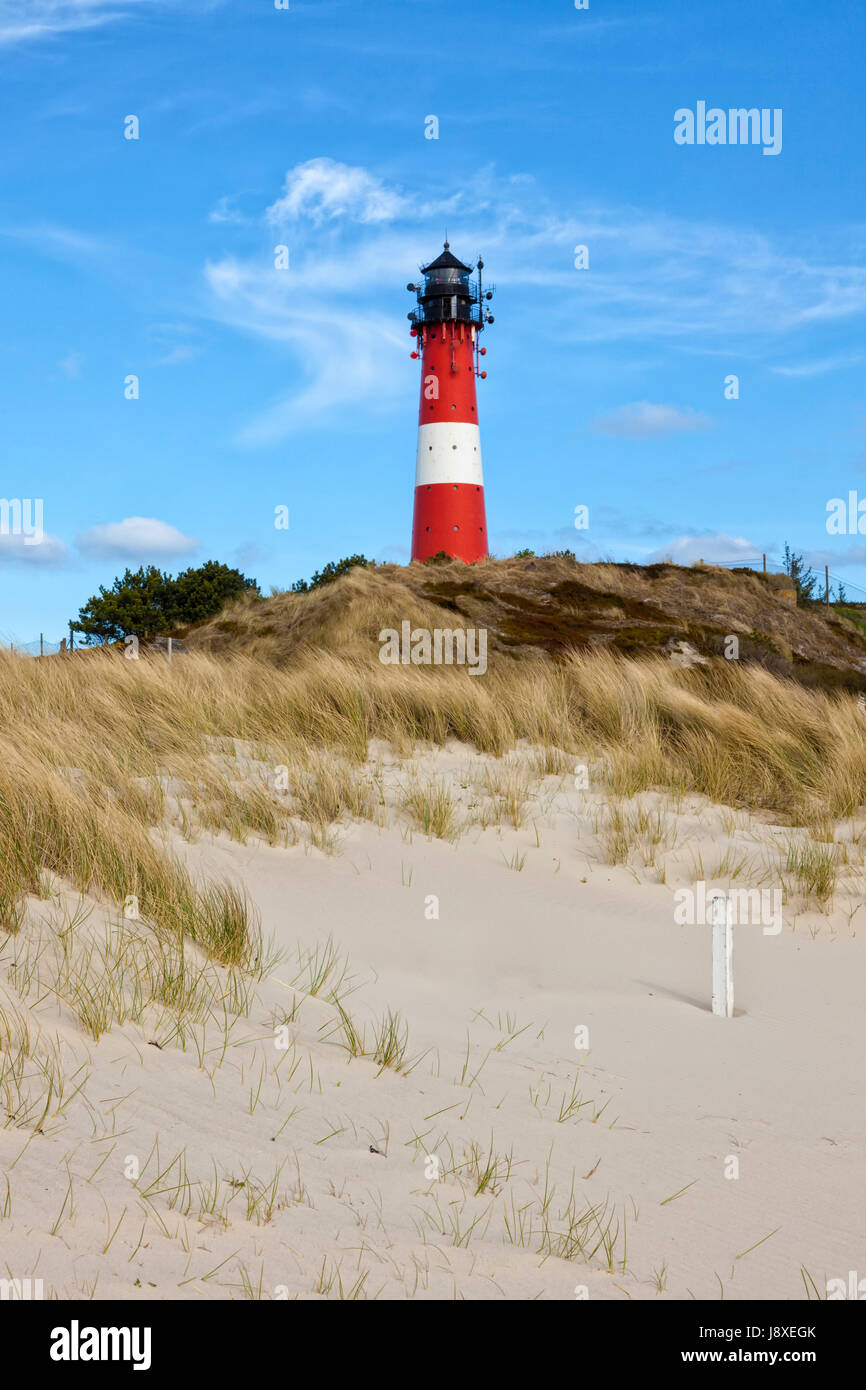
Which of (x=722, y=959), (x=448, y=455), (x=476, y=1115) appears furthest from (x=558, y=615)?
(x=448, y=455)

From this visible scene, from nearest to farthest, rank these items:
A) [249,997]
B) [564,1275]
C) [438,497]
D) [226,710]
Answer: [564,1275]
[249,997]
[226,710]
[438,497]

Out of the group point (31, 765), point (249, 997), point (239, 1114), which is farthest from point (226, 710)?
point (239, 1114)

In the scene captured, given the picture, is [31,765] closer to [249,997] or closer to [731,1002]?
[249,997]

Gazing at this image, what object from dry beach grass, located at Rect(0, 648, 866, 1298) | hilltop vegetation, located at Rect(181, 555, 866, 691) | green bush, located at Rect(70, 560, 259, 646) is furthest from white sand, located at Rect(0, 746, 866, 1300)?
green bush, located at Rect(70, 560, 259, 646)

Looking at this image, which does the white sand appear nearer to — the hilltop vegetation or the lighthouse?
the hilltop vegetation

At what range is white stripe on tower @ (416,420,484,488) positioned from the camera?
1148 inches

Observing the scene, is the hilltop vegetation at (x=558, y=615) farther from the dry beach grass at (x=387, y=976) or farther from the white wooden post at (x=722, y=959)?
the white wooden post at (x=722, y=959)

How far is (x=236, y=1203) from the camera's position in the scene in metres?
2.66

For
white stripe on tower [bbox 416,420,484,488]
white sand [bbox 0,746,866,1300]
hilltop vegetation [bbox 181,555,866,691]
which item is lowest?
white sand [bbox 0,746,866,1300]

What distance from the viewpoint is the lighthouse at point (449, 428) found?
2914cm

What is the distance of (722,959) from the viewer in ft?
15.8

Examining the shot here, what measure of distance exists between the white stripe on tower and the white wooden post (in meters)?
25.4
